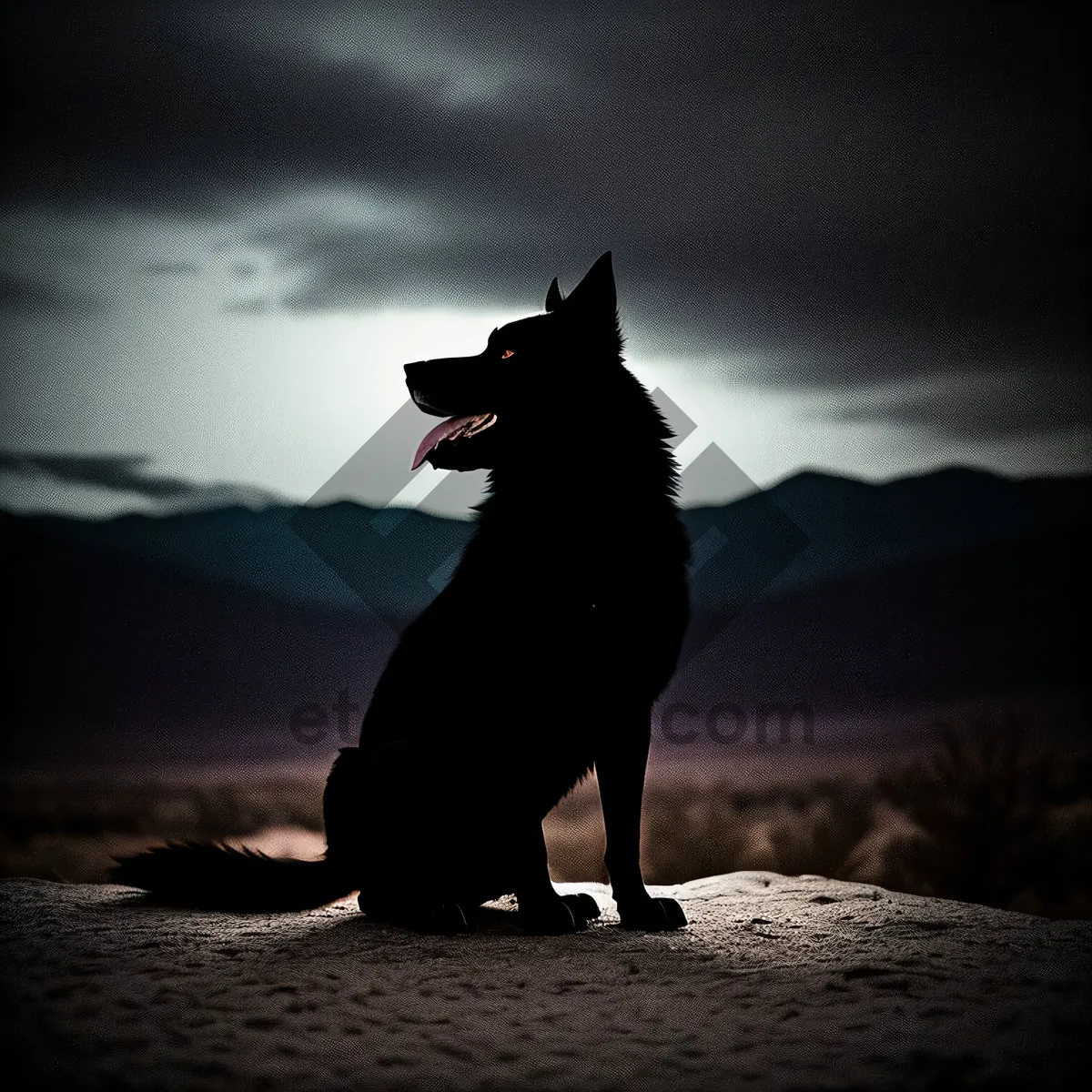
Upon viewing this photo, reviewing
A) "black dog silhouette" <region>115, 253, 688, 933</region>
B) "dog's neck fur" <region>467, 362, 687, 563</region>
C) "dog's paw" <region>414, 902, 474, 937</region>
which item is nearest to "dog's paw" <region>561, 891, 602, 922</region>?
"black dog silhouette" <region>115, 253, 688, 933</region>

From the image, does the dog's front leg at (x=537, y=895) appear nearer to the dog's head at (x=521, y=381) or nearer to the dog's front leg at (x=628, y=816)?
the dog's front leg at (x=628, y=816)

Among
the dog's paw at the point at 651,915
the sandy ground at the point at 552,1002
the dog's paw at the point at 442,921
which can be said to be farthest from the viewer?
the dog's paw at the point at 651,915

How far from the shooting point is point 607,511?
8.86 ft

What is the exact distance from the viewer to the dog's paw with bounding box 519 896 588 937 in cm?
254

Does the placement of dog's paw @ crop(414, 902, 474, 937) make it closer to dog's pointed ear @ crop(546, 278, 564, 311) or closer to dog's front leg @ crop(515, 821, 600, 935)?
dog's front leg @ crop(515, 821, 600, 935)

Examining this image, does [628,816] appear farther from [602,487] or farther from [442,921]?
[602,487]

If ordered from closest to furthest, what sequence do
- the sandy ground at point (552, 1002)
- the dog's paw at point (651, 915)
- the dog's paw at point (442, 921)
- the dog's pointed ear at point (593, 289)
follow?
1. the sandy ground at point (552, 1002)
2. the dog's paw at point (442, 921)
3. the dog's paw at point (651, 915)
4. the dog's pointed ear at point (593, 289)

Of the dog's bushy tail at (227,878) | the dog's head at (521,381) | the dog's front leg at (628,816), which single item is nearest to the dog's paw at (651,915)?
the dog's front leg at (628,816)

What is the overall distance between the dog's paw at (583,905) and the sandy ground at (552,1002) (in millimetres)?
51

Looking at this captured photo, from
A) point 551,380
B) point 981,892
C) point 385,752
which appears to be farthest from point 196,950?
point 981,892

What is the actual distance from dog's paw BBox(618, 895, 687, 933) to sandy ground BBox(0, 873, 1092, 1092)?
0.18 ft

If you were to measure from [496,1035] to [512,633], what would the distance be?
3.44 ft

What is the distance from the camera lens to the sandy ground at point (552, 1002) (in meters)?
1.67

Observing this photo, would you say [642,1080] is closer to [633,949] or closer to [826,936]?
[633,949]
